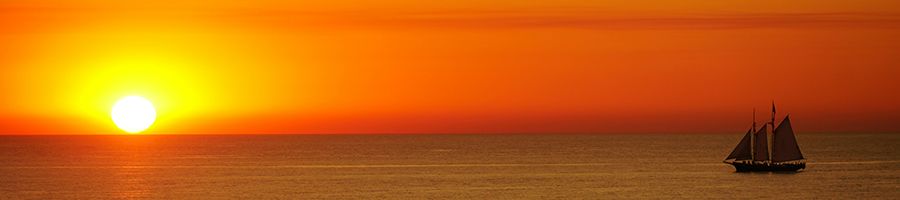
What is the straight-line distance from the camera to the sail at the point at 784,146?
130625 mm

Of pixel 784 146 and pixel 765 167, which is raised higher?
pixel 784 146

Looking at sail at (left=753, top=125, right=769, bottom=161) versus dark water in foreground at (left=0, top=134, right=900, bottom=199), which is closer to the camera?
dark water in foreground at (left=0, top=134, right=900, bottom=199)

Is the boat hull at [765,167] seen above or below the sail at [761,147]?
below

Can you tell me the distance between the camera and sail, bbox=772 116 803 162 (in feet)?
429

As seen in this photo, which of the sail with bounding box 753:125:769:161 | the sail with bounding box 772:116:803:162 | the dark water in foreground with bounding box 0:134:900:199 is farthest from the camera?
the sail with bounding box 753:125:769:161

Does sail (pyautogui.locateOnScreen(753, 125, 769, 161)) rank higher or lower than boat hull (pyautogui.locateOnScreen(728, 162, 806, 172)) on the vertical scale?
higher

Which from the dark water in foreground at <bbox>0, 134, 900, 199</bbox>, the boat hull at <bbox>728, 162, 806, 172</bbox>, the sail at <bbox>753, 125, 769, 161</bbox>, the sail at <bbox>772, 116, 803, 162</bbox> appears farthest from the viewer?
the sail at <bbox>753, 125, 769, 161</bbox>

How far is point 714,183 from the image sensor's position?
122062mm

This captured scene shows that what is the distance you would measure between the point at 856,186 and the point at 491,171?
1589 inches

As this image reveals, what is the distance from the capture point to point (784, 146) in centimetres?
13488

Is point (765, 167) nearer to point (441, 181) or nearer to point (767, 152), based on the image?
point (767, 152)

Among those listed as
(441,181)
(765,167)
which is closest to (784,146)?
(765,167)

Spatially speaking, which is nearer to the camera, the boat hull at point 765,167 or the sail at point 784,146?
the sail at point 784,146

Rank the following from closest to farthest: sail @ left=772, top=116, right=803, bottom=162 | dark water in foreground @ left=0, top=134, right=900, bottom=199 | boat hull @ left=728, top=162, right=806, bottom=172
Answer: dark water in foreground @ left=0, top=134, right=900, bottom=199
sail @ left=772, top=116, right=803, bottom=162
boat hull @ left=728, top=162, right=806, bottom=172
